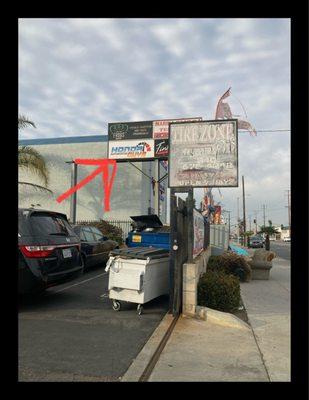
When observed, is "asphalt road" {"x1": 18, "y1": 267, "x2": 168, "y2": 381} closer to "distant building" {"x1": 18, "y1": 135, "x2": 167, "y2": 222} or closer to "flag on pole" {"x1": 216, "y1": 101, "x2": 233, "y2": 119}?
"distant building" {"x1": 18, "y1": 135, "x2": 167, "y2": 222}

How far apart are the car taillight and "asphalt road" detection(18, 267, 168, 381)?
97 centimetres

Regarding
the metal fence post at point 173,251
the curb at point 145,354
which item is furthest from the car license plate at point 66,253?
the curb at point 145,354

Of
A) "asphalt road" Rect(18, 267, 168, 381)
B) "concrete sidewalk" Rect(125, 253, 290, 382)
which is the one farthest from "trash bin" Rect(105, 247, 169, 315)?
"concrete sidewalk" Rect(125, 253, 290, 382)

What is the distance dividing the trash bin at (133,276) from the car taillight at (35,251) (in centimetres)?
106

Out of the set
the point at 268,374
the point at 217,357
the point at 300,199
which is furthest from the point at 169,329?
the point at 300,199

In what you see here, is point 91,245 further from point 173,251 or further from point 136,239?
point 173,251

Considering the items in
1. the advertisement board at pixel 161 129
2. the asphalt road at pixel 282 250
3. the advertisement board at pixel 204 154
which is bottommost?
the asphalt road at pixel 282 250

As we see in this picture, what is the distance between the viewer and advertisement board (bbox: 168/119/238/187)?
24.3 ft

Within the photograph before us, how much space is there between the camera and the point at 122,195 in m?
26.2

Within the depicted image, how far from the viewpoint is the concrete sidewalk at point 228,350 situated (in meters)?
4.31

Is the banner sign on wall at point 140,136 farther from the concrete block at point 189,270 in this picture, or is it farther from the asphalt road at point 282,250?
the concrete block at point 189,270

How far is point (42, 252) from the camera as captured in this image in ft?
21.7
